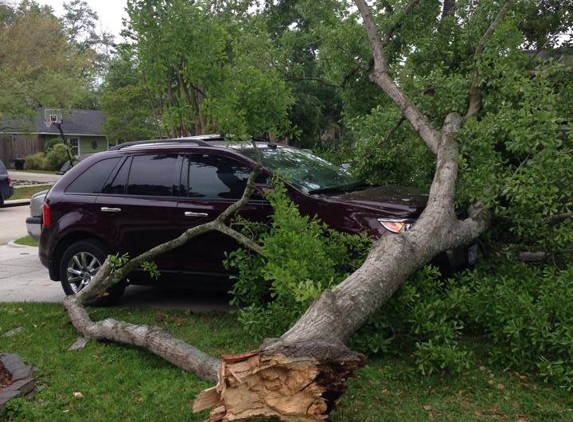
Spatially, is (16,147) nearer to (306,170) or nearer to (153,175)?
(153,175)

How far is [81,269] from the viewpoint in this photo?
6.68 m

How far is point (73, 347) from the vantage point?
5.30 meters

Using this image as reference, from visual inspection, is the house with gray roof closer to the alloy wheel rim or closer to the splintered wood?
the alloy wheel rim

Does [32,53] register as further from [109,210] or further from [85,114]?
[109,210]

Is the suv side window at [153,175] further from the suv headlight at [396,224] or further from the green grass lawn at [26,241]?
the green grass lawn at [26,241]

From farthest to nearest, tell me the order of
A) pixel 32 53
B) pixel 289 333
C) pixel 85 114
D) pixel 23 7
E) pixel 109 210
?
pixel 85 114
pixel 23 7
pixel 32 53
pixel 109 210
pixel 289 333

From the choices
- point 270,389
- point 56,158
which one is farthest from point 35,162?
point 270,389

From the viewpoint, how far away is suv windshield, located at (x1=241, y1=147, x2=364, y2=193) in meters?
6.12

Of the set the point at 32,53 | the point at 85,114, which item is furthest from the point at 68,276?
the point at 85,114

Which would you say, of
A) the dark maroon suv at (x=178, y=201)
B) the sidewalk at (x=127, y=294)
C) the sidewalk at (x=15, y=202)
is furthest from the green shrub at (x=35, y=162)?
the dark maroon suv at (x=178, y=201)

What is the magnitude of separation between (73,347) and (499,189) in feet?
12.7

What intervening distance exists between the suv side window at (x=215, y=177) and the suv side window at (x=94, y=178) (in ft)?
3.35

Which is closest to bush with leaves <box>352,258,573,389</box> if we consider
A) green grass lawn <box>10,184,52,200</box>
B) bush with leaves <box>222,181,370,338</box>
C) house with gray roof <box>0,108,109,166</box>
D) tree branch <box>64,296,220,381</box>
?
bush with leaves <box>222,181,370,338</box>

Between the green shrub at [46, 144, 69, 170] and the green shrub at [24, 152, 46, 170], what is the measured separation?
536mm
